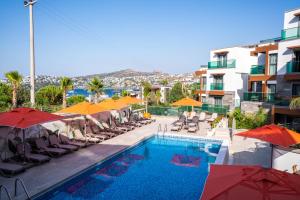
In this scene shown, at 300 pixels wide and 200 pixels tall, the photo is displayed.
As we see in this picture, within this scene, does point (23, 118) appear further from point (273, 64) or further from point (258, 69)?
point (258, 69)

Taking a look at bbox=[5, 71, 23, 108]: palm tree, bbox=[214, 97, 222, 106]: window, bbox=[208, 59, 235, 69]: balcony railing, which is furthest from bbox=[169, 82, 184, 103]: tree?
bbox=[5, 71, 23, 108]: palm tree

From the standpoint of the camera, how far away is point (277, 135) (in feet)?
28.3

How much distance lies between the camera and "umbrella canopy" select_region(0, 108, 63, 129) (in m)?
9.43

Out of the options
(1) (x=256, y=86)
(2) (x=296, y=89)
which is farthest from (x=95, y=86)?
(2) (x=296, y=89)

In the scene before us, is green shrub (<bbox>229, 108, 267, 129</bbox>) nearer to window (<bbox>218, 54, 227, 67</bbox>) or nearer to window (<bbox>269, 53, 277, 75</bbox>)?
window (<bbox>269, 53, 277, 75</bbox>)

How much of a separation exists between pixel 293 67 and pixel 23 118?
66.4 feet

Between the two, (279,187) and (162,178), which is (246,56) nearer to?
(162,178)

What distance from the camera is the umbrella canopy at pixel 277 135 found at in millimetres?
8211

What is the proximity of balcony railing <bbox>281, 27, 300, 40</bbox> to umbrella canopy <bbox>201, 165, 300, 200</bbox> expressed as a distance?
19.9m

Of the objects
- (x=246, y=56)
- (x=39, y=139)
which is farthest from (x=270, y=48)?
(x=39, y=139)

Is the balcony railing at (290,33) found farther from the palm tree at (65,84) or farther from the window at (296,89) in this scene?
the palm tree at (65,84)

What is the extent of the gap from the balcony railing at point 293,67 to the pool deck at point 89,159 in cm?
885

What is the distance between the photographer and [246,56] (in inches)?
1251

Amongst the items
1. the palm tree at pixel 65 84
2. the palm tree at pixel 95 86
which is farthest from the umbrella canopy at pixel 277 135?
the palm tree at pixel 95 86
